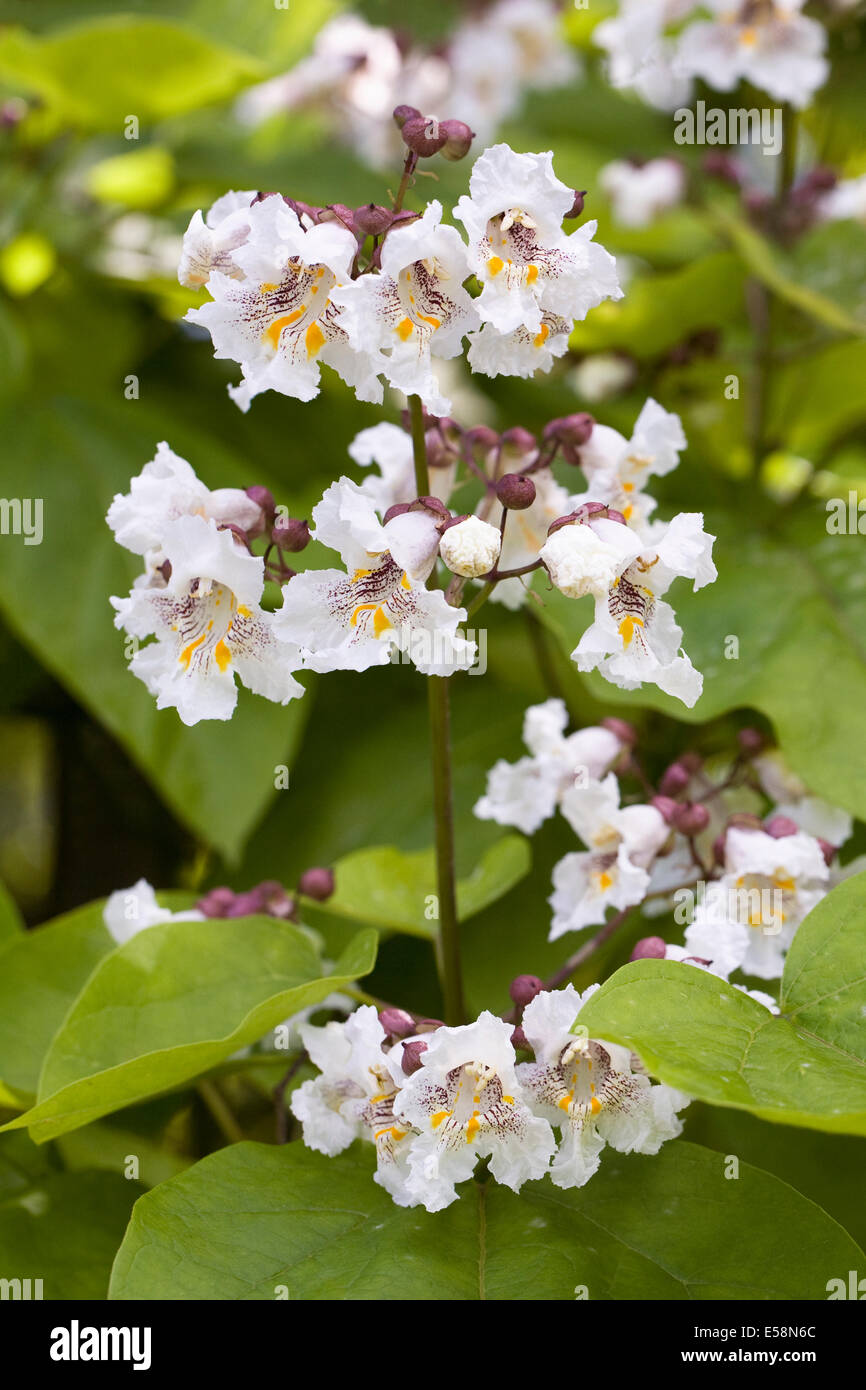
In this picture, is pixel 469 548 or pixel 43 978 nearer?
pixel 469 548

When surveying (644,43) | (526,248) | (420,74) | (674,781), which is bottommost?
(674,781)

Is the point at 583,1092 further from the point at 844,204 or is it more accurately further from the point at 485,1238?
the point at 844,204

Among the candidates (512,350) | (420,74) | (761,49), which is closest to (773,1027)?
(512,350)

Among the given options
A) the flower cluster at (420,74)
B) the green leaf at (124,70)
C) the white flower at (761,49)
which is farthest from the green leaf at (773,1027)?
the flower cluster at (420,74)

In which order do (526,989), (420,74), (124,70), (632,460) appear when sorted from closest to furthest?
(526,989), (632,460), (124,70), (420,74)

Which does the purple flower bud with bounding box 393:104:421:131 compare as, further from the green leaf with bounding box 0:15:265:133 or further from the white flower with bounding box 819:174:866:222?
the white flower with bounding box 819:174:866:222

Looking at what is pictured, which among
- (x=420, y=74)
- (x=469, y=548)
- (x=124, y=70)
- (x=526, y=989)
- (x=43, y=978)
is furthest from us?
(x=420, y=74)
